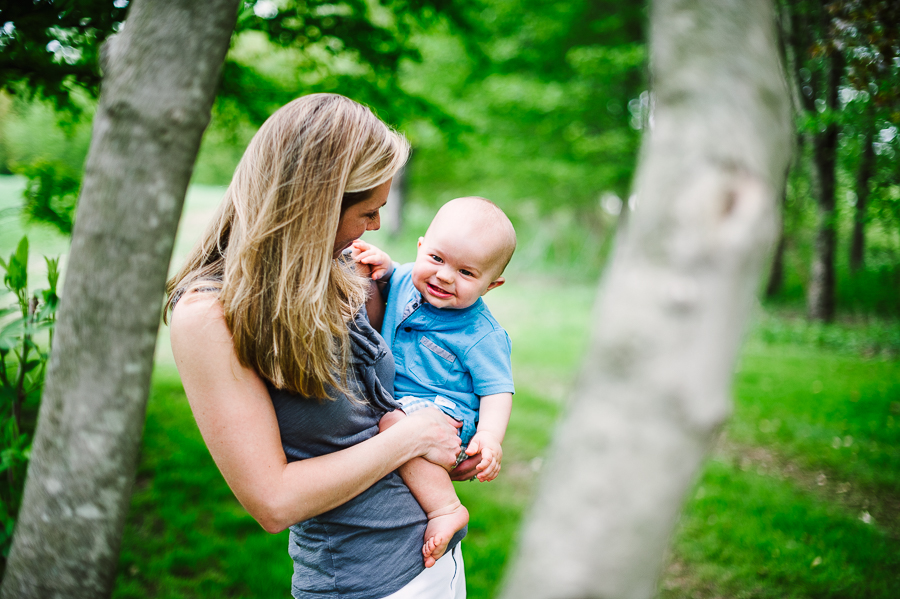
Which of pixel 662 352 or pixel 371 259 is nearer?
pixel 662 352

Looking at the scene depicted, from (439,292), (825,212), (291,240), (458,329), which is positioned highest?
(825,212)

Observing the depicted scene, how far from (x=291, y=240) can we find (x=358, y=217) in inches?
8.3

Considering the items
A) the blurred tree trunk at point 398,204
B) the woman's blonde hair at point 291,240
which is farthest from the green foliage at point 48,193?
the blurred tree trunk at point 398,204

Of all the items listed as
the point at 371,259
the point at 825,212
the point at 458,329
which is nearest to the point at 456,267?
the point at 458,329

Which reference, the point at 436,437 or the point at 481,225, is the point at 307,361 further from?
the point at 481,225

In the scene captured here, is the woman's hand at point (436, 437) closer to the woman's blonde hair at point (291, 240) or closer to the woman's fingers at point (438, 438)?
the woman's fingers at point (438, 438)

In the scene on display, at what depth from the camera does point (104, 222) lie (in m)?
1.12

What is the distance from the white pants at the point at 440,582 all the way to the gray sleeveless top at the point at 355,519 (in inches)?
1.0

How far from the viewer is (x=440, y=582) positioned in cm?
157

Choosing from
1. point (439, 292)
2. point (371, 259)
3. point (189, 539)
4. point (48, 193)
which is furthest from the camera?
point (189, 539)

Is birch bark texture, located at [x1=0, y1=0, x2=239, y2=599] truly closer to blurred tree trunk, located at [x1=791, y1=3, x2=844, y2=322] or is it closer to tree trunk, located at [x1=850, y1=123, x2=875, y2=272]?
tree trunk, located at [x1=850, y1=123, x2=875, y2=272]

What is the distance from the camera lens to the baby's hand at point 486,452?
164 centimetres

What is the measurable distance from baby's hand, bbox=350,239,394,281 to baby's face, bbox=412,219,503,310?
176mm

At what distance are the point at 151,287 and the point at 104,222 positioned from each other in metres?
0.16
